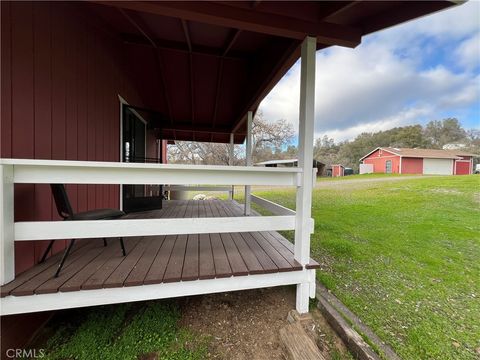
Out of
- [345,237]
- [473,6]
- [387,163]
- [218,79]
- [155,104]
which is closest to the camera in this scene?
[473,6]

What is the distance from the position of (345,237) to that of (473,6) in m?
3.46

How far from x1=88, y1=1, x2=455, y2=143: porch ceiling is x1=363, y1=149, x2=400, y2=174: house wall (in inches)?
1007

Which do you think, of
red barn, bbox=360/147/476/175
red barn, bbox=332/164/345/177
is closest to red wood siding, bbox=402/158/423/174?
red barn, bbox=360/147/476/175

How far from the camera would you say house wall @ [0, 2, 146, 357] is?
5.30 ft

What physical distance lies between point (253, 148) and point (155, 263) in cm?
1915

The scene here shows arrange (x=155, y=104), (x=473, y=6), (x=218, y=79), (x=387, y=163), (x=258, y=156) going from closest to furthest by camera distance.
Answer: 1. (x=473, y=6)
2. (x=218, y=79)
3. (x=155, y=104)
4. (x=258, y=156)
5. (x=387, y=163)

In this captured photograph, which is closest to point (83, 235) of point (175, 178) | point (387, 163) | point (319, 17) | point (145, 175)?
point (145, 175)

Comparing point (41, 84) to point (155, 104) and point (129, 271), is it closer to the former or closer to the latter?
point (129, 271)

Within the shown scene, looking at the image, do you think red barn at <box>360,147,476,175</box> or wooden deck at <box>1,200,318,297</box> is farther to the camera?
red barn at <box>360,147,476,175</box>

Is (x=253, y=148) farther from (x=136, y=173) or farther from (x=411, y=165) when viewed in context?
(x=136, y=173)

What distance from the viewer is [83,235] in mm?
1625

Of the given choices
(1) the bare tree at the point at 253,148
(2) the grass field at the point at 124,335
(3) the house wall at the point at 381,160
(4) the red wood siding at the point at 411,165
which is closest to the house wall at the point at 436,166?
(4) the red wood siding at the point at 411,165

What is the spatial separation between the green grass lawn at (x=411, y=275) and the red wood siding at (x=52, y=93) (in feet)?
10.1

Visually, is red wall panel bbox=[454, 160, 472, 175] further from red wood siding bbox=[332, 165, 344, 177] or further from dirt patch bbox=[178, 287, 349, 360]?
dirt patch bbox=[178, 287, 349, 360]
